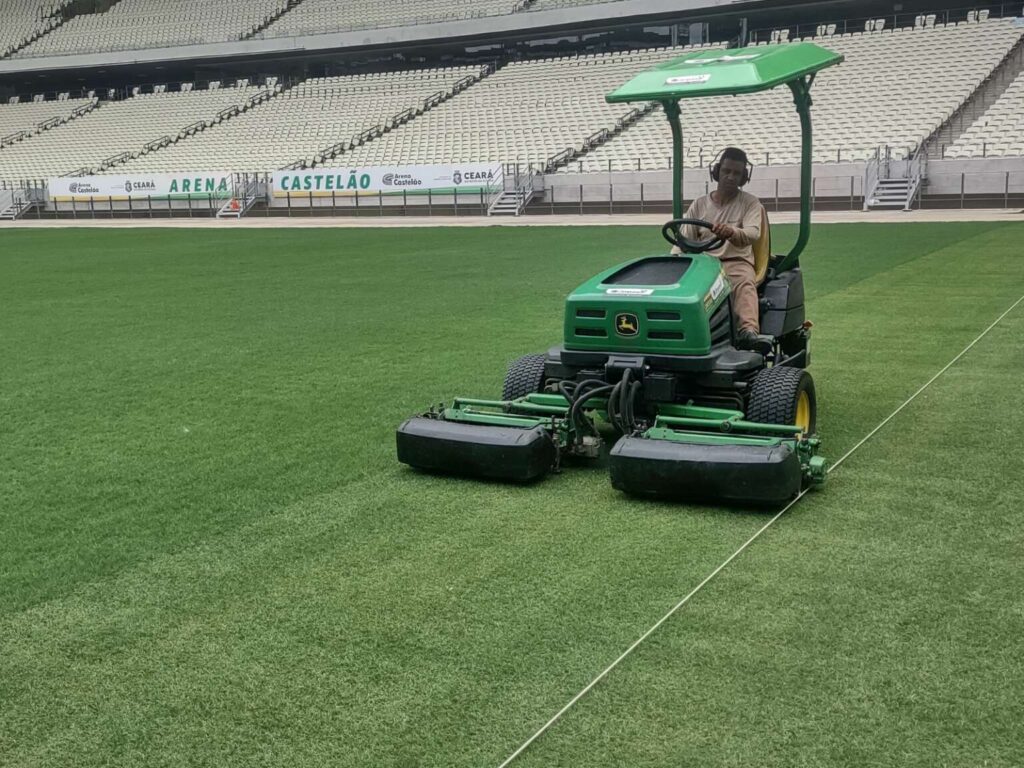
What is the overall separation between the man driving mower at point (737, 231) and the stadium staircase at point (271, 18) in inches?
1828

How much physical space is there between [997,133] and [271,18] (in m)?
33.3

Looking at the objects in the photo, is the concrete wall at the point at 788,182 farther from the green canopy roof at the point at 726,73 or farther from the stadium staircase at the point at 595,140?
the green canopy roof at the point at 726,73

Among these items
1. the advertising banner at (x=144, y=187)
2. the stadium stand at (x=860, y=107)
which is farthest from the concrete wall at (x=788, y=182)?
the advertising banner at (x=144, y=187)

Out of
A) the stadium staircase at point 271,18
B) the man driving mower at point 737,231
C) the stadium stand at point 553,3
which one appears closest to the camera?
the man driving mower at point 737,231

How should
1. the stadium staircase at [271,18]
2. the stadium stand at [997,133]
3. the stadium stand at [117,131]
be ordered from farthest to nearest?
the stadium staircase at [271,18], the stadium stand at [117,131], the stadium stand at [997,133]

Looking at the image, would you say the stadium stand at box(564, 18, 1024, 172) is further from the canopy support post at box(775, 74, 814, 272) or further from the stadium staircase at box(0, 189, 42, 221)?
the canopy support post at box(775, 74, 814, 272)

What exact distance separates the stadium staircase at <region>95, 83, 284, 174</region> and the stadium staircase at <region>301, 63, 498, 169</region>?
886cm

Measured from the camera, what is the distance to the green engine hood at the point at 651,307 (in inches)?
212

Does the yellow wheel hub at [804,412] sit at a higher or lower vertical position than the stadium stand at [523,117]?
lower

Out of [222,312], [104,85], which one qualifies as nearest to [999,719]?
[222,312]

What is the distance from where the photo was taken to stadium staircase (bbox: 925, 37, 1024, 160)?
1213 inches

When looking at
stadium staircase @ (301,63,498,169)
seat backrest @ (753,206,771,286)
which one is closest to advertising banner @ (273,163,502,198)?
stadium staircase @ (301,63,498,169)

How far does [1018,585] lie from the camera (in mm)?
3904

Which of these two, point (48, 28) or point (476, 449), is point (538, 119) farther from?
point (476, 449)
